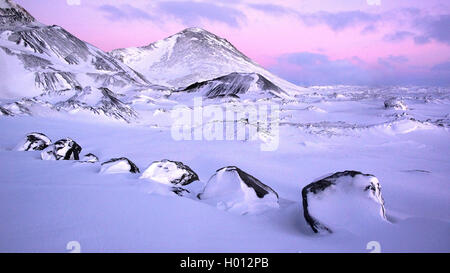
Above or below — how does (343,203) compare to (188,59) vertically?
below

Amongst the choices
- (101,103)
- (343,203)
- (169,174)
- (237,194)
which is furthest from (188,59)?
(343,203)

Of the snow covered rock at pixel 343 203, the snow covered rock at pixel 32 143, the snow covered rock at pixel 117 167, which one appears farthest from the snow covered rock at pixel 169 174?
the snow covered rock at pixel 32 143

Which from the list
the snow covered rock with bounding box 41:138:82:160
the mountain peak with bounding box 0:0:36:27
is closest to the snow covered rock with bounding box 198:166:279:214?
the snow covered rock with bounding box 41:138:82:160

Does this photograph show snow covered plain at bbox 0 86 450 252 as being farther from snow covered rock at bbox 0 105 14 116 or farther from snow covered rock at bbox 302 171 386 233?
snow covered rock at bbox 0 105 14 116

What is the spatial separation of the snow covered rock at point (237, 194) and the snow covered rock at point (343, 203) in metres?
0.57

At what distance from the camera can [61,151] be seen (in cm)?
548

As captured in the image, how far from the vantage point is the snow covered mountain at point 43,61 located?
31.4m

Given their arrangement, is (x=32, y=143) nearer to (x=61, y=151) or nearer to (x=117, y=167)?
(x=61, y=151)

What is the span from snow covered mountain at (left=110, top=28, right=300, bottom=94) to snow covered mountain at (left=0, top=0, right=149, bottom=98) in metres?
25.2

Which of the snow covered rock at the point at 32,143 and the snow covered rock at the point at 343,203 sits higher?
the snow covered rock at the point at 32,143

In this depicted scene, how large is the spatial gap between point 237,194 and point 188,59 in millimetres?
97781

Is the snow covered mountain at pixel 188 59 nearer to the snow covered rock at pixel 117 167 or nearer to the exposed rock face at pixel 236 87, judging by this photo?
the exposed rock face at pixel 236 87
